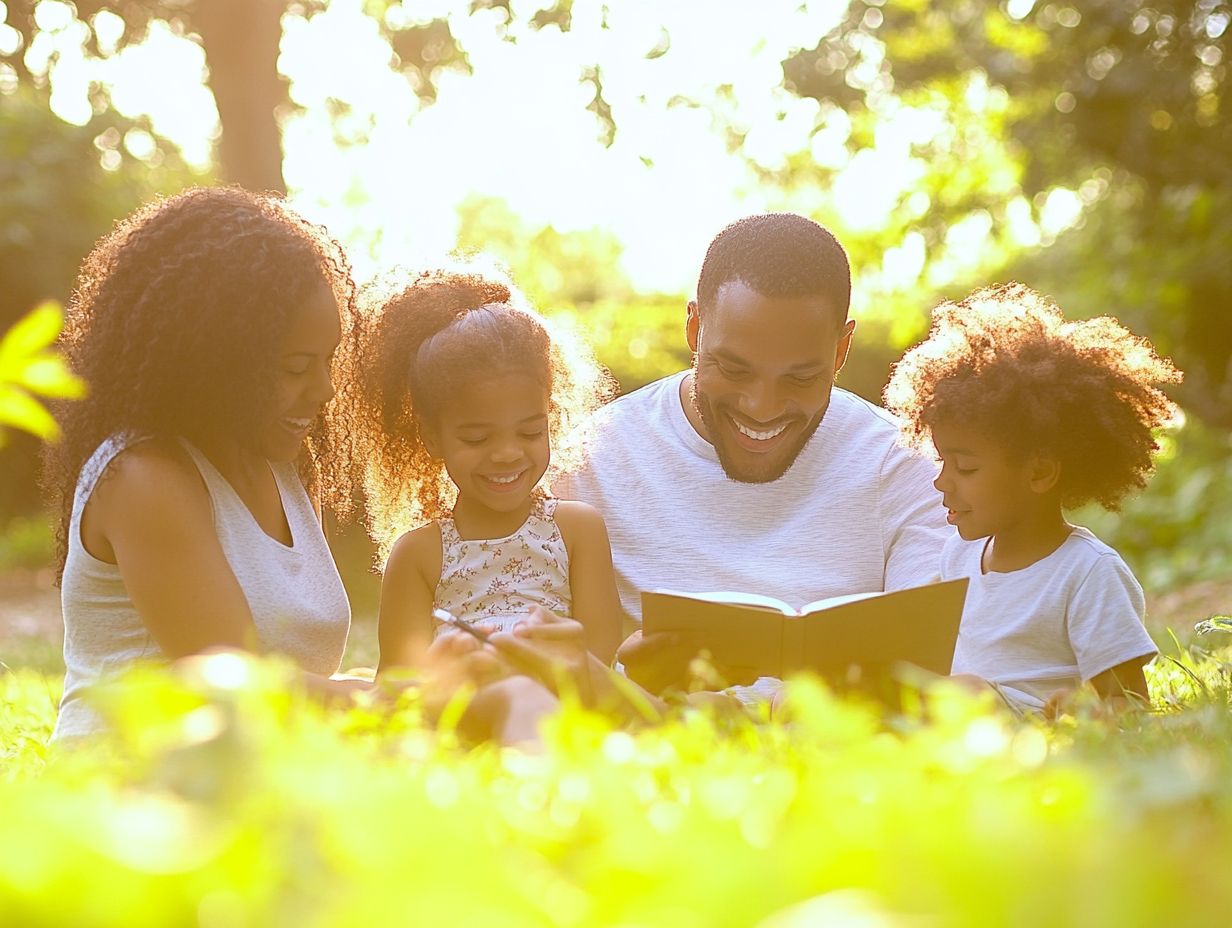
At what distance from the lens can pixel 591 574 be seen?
371 centimetres

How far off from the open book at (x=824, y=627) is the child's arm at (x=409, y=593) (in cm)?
76

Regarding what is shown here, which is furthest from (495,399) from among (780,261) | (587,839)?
(587,839)

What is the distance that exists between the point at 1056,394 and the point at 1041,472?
0.23 metres

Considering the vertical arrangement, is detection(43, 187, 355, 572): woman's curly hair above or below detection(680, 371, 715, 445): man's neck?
above

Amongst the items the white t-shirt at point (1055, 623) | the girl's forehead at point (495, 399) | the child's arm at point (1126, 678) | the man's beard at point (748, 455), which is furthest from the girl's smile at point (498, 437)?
the child's arm at point (1126, 678)

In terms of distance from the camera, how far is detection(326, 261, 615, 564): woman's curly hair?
3.60 metres

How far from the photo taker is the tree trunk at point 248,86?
812 cm

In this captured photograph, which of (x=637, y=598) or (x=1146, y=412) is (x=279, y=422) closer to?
(x=637, y=598)

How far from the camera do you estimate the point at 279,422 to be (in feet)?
10.7

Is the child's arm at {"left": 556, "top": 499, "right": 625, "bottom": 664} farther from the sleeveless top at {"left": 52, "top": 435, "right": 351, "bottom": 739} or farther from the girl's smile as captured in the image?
the sleeveless top at {"left": 52, "top": 435, "right": 351, "bottom": 739}

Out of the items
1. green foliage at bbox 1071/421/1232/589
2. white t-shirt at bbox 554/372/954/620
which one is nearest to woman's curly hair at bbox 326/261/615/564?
white t-shirt at bbox 554/372/954/620

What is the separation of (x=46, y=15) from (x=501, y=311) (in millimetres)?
5923

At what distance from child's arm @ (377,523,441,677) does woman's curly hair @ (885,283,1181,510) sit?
143 cm

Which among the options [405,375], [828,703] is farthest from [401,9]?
[828,703]
